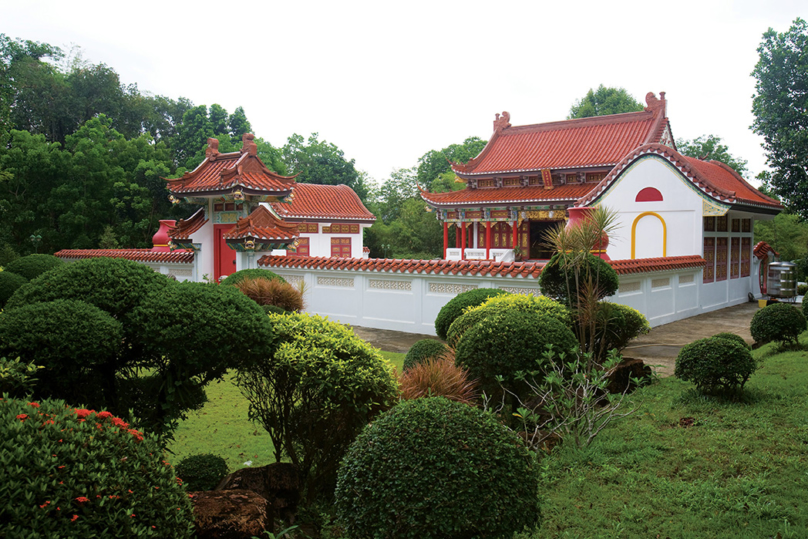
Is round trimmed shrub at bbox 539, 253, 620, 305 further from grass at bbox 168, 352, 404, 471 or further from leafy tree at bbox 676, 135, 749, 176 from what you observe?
leafy tree at bbox 676, 135, 749, 176

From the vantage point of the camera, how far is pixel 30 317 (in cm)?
355

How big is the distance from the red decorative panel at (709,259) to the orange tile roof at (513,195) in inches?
336

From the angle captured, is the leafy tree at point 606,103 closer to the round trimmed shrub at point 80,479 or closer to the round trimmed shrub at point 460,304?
the round trimmed shrub at point 460,304

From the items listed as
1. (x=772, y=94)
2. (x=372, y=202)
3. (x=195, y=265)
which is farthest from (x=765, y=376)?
(x=372, y=202)

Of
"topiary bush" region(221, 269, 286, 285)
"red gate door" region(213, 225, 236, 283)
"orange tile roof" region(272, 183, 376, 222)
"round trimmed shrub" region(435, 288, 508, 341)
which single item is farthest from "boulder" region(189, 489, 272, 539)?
"orange tile roof" region(272, 183, 376, 222)

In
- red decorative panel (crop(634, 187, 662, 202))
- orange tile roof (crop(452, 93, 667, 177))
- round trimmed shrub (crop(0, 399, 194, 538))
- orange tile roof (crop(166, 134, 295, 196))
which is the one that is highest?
orange tile roof (crop(452, 93, 667, 177))

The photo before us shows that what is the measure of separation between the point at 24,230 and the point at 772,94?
2958 cm

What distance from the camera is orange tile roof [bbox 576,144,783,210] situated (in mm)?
14414

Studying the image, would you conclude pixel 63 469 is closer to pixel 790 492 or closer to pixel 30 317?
pixel 30 317

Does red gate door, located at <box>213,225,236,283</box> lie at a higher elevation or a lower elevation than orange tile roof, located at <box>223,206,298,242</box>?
lower

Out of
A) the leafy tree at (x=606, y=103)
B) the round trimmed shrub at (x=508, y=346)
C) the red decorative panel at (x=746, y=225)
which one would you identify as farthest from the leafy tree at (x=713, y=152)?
the round trimmed shrub at (x=508, y=346)

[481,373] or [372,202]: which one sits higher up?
[372,202]

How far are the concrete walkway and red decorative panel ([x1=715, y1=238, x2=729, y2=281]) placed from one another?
4.34 feet

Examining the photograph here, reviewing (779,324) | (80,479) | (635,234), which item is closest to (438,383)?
(80,479)
